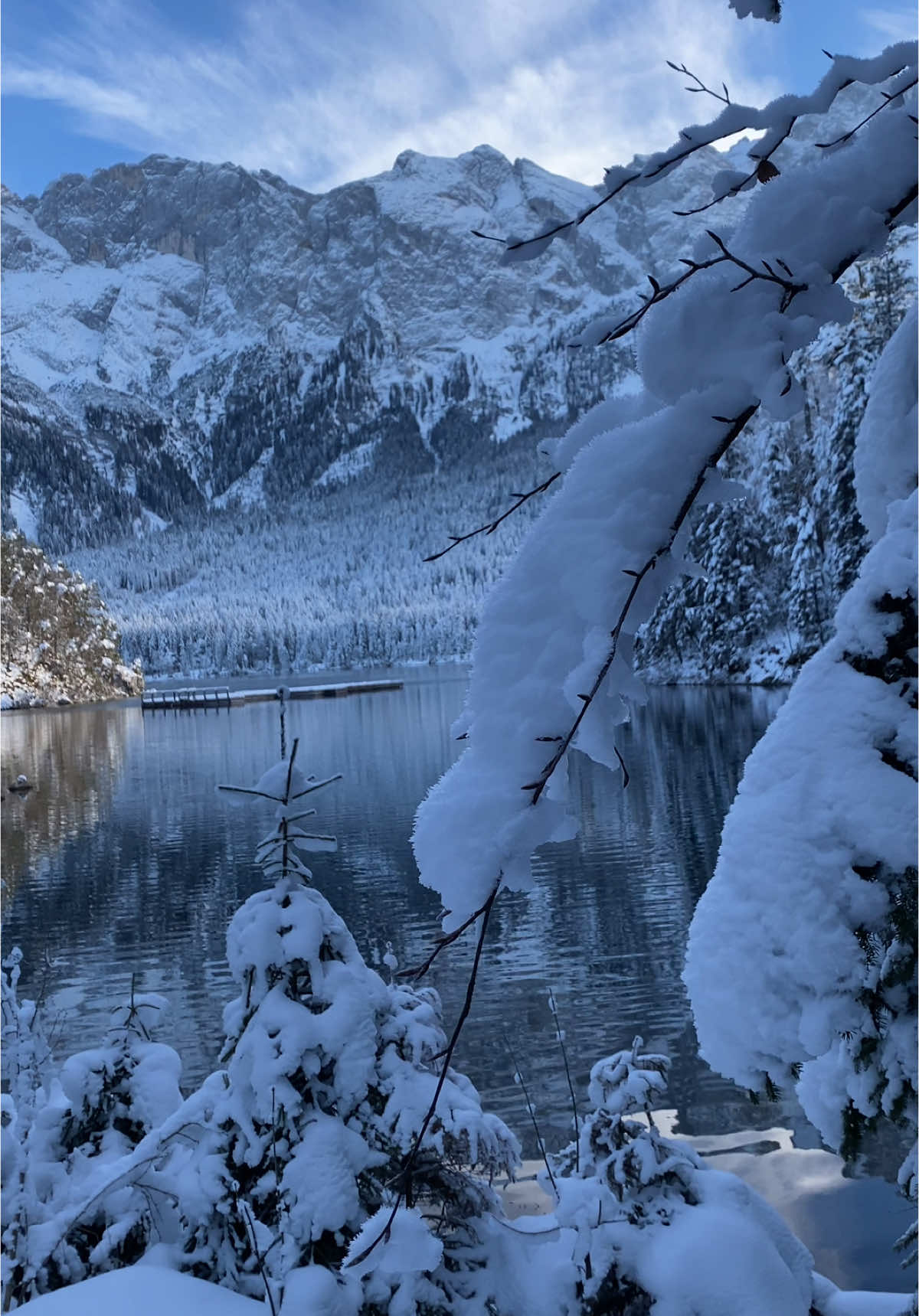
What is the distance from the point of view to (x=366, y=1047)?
3803mm

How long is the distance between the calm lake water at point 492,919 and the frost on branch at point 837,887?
1662 millimetres

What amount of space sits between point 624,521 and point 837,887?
0.79 meters

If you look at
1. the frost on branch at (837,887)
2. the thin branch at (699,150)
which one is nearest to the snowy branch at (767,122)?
the thin branch at (699,150)

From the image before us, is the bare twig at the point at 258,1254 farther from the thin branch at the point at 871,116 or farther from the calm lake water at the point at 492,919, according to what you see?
the thin branch at the point at 871,116

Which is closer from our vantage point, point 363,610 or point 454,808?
point 454,808

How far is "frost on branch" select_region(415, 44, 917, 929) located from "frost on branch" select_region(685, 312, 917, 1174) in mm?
569

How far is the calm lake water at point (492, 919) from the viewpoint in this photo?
8.88 metres

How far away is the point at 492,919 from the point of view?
11602 mm

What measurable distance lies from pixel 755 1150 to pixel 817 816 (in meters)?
7.80

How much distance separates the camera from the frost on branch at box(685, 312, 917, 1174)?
1.53 meters

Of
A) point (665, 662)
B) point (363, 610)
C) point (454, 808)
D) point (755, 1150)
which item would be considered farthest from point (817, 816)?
point (363, 610)

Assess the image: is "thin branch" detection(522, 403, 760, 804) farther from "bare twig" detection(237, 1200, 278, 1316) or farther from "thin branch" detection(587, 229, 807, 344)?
"bare twig" detection(237, 1200, 278, 1316)

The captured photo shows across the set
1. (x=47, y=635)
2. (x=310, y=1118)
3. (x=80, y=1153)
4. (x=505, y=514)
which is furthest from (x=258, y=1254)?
(x=47, y=635)

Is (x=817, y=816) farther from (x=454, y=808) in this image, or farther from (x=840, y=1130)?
(x=454, y=808)
